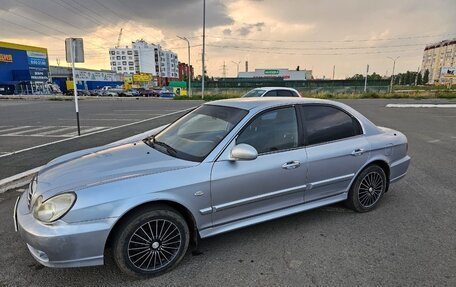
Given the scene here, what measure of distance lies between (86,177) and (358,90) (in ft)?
159

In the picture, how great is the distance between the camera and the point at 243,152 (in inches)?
112

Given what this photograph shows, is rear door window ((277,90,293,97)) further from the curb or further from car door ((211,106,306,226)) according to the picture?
the curb

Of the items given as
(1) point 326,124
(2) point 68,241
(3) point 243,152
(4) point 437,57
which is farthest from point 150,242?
(4) point 437,57

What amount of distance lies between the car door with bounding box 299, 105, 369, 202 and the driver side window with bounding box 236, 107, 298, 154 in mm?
168

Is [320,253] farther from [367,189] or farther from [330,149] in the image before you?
[367,189]

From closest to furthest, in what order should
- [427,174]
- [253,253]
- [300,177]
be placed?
[253,253] → [300,177] → [427,174]

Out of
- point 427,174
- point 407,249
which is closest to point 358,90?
point 427,174

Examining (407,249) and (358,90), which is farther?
(358,90)

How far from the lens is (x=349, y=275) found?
267cm

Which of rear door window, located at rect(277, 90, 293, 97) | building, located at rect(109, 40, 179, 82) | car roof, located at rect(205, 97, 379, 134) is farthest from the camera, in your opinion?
building, located at rect(109, 40, 179, 82)

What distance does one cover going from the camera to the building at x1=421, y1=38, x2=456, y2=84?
10557 cm

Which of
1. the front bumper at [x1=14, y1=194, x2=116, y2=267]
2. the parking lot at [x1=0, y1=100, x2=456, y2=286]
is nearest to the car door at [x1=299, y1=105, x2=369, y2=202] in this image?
the parking lot at [x1=0, y1=100, x2=456, y2=286]

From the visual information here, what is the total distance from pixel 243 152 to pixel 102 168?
4.37 ft

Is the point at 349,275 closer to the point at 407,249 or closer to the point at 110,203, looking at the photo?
the point at 407,249
